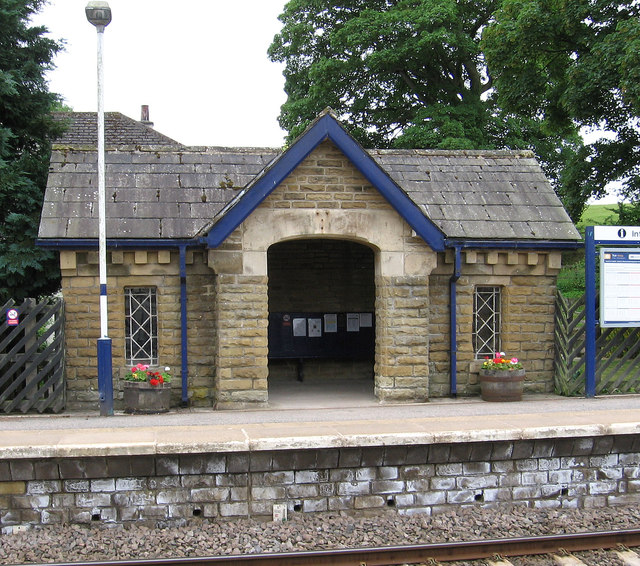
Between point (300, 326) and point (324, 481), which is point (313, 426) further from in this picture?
point (300, 326)

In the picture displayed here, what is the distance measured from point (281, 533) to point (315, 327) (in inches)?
295

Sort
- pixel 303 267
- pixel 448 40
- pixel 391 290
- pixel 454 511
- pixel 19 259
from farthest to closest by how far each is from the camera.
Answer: pixel 448 40 < pixel 303 267 < pixel 19 259 < pixel 391 290 < pixel 454 511

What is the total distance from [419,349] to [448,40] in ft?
50.1

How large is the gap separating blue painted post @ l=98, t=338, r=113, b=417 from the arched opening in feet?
14.2

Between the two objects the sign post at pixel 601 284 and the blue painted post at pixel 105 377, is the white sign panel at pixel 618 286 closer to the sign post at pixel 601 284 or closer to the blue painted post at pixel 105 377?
the sign post at pixel 601 284

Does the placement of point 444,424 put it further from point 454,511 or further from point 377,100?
point 377,100

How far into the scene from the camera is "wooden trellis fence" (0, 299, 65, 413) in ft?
35.8

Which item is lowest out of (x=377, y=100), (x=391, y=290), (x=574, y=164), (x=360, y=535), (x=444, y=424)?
(x=360, y=535)

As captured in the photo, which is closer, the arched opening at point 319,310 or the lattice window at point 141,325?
the lattice window at point 141,325

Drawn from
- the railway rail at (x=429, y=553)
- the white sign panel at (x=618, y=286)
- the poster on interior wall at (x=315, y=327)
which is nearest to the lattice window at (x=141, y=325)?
the poster on interior wall at (x=315, y=327)

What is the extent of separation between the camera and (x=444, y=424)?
896 centimetres

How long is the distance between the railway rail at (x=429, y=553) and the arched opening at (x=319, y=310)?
734cm

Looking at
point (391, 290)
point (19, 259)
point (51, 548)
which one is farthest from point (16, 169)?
point (51, 548)

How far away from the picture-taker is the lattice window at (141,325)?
470 inches
